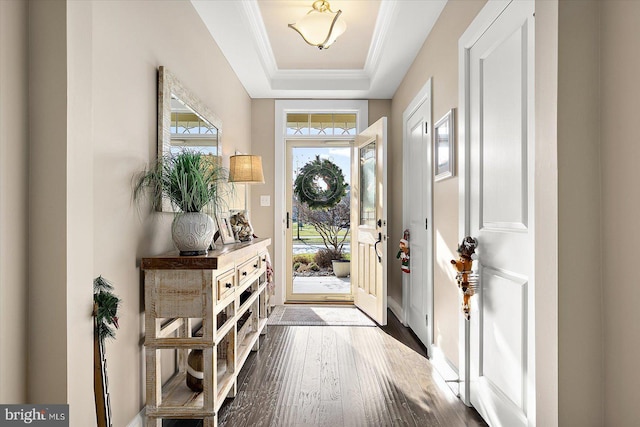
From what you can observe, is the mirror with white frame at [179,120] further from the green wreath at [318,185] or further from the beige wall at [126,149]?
the green wreath at [318,185]

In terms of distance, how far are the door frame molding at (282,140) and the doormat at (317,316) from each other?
0.33 meters

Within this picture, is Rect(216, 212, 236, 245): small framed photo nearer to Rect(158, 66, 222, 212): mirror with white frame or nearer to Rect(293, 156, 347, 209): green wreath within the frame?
Rect(158, 66, 222, 212): mirror with white frame

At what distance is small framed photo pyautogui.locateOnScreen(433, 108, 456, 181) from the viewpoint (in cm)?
249

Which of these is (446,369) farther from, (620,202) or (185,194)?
(185,194)

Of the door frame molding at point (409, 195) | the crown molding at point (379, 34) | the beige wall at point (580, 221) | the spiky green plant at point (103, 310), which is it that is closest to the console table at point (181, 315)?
the spiky green plant at point (103, 310)

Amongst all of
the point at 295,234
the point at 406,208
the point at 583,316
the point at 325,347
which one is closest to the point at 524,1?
the point at 583,316

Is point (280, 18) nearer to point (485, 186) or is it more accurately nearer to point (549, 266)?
point (485, 186)

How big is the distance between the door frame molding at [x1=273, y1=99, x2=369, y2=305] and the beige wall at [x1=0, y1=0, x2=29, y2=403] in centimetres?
355

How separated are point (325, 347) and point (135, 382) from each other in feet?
5.67

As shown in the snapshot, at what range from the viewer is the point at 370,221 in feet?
14.0

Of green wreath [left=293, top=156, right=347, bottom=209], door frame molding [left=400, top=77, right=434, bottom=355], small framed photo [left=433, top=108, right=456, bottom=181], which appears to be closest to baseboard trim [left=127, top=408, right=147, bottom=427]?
door frame molding [left=400, top=77, right=434, bottom=355]

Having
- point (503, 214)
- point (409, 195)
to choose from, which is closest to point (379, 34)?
point (409, 195)

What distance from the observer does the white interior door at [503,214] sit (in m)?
1.67

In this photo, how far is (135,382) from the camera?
186 centimetres
